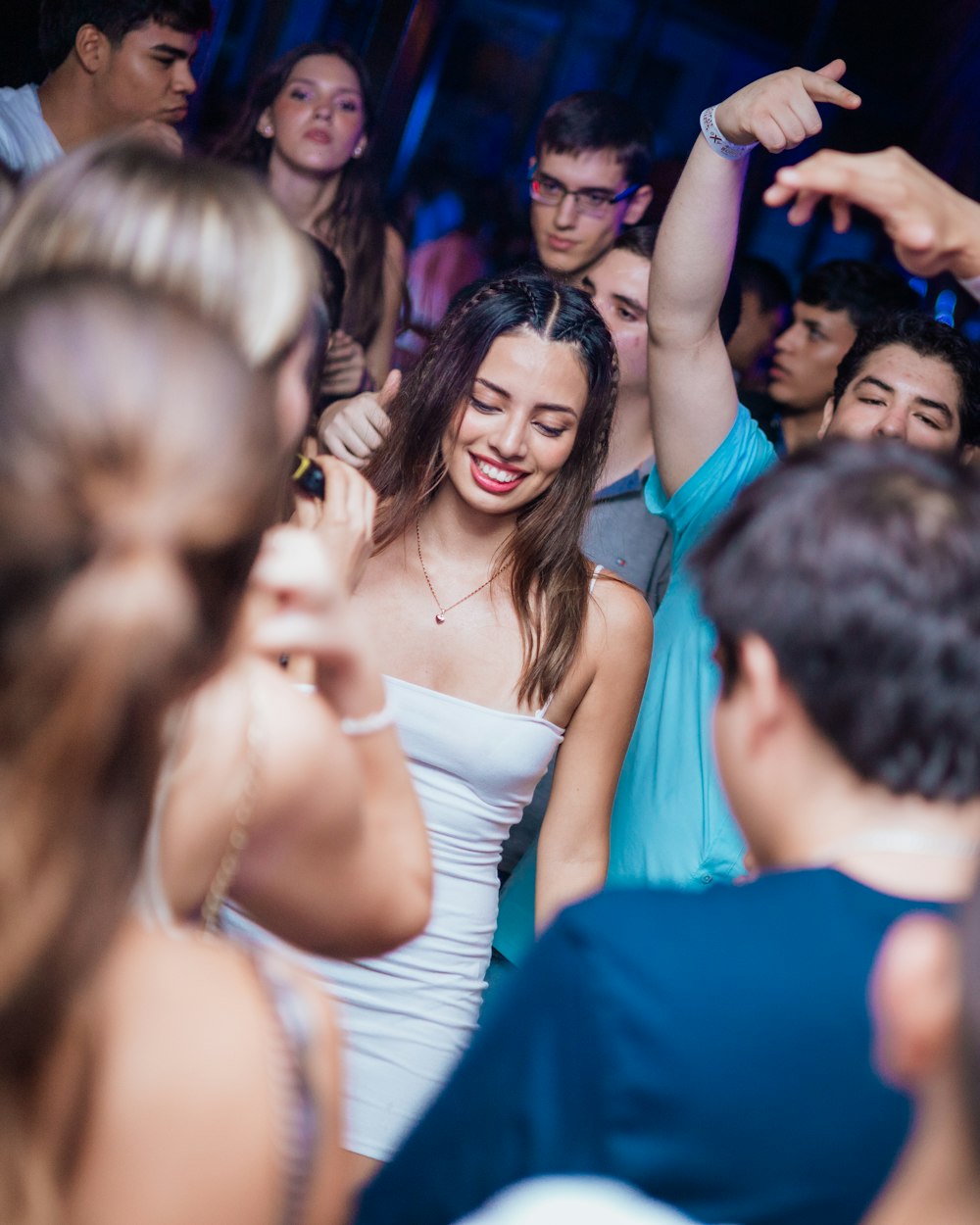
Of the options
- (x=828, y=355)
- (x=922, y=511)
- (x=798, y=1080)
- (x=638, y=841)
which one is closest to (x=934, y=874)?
(x=798, y=1080)

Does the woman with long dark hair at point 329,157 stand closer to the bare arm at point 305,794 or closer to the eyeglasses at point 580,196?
the eyeglasses at point 580,196

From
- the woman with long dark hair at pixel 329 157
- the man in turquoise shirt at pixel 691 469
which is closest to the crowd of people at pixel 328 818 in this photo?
the man in turquoise shirt at pixel 691 469

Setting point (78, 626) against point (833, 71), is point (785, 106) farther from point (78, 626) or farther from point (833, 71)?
point (78, 626)

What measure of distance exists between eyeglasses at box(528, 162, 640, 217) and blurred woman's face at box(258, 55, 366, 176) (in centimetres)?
58

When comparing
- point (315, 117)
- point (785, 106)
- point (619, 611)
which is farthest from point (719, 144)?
point (315, 117)

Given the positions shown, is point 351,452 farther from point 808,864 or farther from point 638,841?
point 808,864

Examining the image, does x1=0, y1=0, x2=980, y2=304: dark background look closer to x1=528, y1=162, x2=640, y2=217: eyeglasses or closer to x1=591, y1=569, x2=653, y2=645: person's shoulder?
x1=528, y1=162, x2=640, y2=217: eyeglasses

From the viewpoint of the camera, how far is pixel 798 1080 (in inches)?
35.8

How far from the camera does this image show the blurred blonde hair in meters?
0.91

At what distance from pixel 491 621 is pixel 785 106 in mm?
990

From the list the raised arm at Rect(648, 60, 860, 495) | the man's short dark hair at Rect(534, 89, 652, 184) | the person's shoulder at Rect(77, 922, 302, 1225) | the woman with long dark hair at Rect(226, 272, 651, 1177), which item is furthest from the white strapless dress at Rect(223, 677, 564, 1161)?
the man's short dark hair at Rect(534, 89, 652, 184)

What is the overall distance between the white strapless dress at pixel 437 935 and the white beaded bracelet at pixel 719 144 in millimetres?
1012

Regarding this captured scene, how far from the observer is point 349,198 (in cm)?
361

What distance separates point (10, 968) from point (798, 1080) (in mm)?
565
